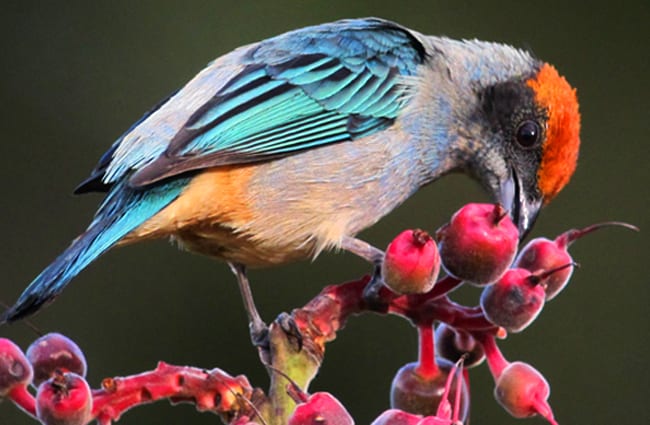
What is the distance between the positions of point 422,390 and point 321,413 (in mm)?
445

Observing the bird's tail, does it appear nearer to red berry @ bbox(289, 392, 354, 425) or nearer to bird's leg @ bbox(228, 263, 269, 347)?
bird's leg @ bbox(228, 263, 269, 347)

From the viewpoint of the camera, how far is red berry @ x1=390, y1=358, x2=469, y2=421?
8.41 feet

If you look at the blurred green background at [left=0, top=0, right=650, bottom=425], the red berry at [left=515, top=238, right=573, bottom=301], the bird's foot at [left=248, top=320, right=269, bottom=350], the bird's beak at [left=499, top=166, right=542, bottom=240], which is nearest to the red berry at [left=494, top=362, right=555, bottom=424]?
the red berry at [left=515, top=238, right=573, bottom=301]

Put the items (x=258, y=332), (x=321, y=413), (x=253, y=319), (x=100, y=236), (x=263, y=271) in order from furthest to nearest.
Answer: (x=263, y=271)
(x=253, y=319)
(x=258, y=332)
(x=100, y=236)
(x=321, y=413)

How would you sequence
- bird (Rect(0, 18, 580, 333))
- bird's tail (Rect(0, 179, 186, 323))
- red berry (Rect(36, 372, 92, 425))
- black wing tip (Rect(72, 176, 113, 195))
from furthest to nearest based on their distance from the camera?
black wing tip (Rect(72, 176, 113, 195))
bird (Rect(0, 18, 580, 333))
bird's tail (Rect(0, 179, 186, 323))
red berry (Rect(36, 372, 92, 425))

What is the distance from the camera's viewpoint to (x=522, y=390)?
99.1 inches

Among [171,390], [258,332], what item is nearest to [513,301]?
[171,390]

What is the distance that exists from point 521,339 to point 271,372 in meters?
3.86

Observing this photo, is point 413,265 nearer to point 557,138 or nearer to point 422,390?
point 422,390

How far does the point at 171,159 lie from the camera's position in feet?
11.0

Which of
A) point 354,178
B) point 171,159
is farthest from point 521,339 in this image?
point 171,159

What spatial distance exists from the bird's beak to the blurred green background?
208cm

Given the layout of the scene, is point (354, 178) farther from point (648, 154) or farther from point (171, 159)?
point (648, 154)

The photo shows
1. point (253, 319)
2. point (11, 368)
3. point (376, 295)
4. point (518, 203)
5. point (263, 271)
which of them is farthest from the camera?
point (263, 271)
